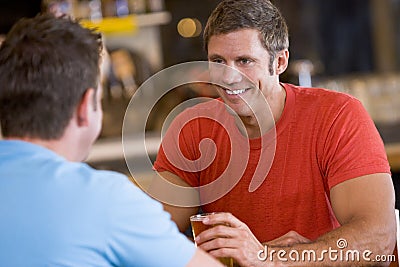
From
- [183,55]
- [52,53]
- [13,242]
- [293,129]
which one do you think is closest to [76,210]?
[13,242]

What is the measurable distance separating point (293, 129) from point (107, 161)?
3.22 metres

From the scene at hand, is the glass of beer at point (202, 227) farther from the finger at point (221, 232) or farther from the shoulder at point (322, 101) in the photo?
the shoulder at point (322, 101)

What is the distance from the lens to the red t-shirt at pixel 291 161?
1.93m

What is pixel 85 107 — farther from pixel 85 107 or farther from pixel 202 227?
pixel 202 227

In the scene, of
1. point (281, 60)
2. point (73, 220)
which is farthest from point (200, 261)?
point (281, 60)

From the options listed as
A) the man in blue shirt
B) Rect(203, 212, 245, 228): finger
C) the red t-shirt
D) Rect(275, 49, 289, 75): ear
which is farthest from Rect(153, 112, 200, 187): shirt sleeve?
the man in blue shirt

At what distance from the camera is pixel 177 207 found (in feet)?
6.77

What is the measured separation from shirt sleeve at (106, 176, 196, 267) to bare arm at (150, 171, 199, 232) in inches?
30.8

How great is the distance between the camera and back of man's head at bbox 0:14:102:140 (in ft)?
4.13

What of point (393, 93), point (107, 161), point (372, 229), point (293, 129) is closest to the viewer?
point (372, 229)

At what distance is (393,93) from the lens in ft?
18.8

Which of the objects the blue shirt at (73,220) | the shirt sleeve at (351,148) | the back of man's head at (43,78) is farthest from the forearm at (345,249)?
the back of man's head at (43,78)

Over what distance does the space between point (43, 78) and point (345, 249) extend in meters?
0.79

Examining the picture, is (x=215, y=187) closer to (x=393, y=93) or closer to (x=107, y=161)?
(x=107, y=161)
